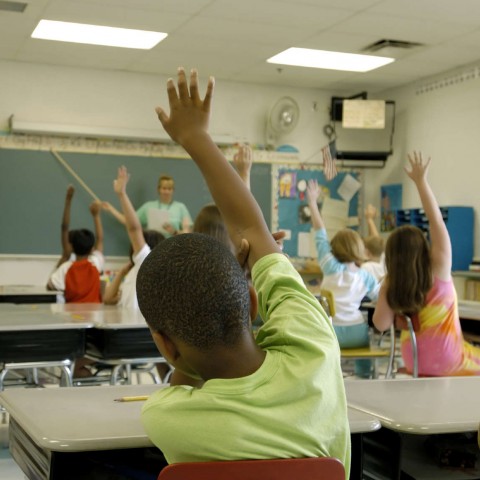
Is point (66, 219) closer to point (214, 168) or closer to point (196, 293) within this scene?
point (214, 168)

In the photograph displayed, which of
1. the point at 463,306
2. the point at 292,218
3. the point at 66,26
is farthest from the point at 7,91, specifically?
the point at 463,306

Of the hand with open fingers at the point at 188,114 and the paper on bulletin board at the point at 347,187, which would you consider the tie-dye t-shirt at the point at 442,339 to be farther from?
the paper on bulletin board at the point at 347,187

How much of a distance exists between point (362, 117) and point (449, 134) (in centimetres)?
110

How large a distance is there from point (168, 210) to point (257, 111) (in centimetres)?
159

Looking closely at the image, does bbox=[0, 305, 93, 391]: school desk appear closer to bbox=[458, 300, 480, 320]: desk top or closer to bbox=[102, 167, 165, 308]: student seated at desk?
bbox=[102, 167, 165, 308]: student seated at desk

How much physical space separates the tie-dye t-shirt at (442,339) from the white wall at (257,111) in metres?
4.19

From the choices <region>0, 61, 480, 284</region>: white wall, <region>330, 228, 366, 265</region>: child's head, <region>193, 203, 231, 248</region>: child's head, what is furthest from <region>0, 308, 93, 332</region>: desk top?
<region>0, 61, 480, 284</region>: white wall

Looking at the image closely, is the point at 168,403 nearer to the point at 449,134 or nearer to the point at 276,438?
the point at 276,438

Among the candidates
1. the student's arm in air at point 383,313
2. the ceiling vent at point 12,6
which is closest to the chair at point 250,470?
the student's arm in air at point 383,313

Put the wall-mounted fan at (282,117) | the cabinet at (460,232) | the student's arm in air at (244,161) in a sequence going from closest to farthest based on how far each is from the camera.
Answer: the student's arm in air at (244,161) < the cabinet at (460,232) < the wall-mounted fan at (282,117)

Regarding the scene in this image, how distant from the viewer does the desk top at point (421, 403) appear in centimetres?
200

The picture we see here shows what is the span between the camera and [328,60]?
8.11m

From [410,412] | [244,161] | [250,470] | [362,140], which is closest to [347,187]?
[362,140]

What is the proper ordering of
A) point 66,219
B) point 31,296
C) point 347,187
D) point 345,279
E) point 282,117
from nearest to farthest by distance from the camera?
point 345,279 → point 31,296 → point 66,219 → point 282,117 → point 347,187
